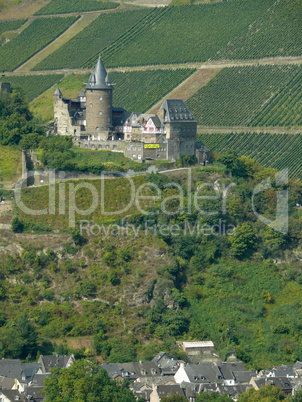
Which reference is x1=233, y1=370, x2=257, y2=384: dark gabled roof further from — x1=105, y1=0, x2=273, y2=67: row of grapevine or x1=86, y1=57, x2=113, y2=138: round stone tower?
x1=105, y1=0, x2=273, y2=67: row of grapevine

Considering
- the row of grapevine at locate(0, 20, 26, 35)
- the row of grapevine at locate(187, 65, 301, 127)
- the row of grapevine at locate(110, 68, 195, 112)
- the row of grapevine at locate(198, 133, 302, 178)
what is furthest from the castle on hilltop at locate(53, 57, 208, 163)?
the row of grapevine at locate(0, 20, 26, 35)

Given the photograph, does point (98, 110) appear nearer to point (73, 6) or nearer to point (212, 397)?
point (212, 397)

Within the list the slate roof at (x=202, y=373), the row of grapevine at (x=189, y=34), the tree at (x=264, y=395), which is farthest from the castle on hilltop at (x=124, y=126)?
the row of grapevine at (x=189, y=34)

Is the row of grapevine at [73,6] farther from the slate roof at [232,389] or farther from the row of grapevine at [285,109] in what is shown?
the slate roof at [232,389]

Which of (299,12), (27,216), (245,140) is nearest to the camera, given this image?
(27,216)

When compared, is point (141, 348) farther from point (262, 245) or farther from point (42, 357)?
point (262, 245)

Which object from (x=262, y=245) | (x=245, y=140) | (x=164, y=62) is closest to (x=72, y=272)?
(x=262, y=245)
